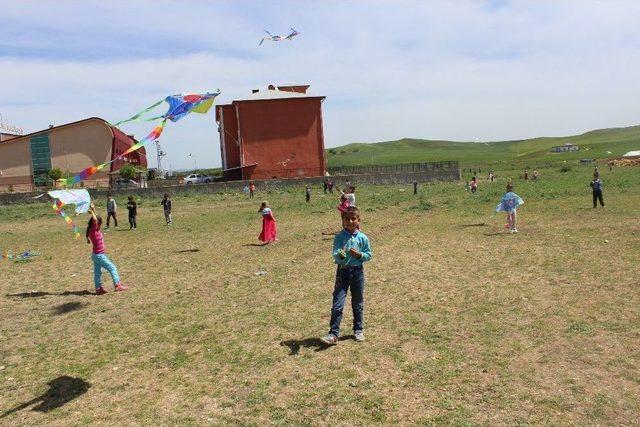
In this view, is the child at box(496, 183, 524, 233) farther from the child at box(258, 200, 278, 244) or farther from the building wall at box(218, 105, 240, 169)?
the building wall at box(218, 105, 240, 169)

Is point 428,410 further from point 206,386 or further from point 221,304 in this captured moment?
point 221,304

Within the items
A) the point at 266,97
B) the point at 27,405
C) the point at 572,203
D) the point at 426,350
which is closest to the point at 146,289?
the point at 27,405

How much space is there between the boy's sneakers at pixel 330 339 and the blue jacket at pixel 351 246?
3.24 feet

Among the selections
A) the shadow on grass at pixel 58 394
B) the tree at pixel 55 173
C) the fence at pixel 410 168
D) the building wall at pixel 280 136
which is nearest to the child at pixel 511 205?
the shadow on grass at pixel 58 394

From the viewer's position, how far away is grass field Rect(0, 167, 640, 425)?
18.3 feet

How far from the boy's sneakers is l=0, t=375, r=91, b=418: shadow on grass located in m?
2.95

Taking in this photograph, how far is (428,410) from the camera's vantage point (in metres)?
5.35

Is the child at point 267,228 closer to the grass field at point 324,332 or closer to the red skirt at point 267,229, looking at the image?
the red skirt at point 267,229

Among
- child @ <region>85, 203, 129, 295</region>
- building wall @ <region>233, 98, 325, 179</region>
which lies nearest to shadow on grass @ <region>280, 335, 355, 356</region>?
child @ <region>85, 203, 129, 295</region>

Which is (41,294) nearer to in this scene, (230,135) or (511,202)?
(511,202)

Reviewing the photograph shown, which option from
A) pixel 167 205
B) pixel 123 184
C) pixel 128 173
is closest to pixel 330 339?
pixel 167 205

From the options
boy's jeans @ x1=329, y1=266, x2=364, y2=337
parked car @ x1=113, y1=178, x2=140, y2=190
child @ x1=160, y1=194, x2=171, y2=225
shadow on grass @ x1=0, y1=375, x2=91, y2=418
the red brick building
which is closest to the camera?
shadow on grass @ x1=0, y1=375, x2=91, y2=418

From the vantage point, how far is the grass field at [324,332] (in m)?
5.57

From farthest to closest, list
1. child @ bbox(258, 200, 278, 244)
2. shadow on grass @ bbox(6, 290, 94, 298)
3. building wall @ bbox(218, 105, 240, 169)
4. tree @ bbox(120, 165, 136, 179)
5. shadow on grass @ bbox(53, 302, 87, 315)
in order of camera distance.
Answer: tree @ bbox(120, 165, 136, 179)
building wall @ bbox(218, 105, 240, 169)
child @ bbox(258, 200, 278, 244)
shadow on grass @ bbox(6, 290, 94, 298)
shadow on grass @ bbox(53, 302, 87, 315)
